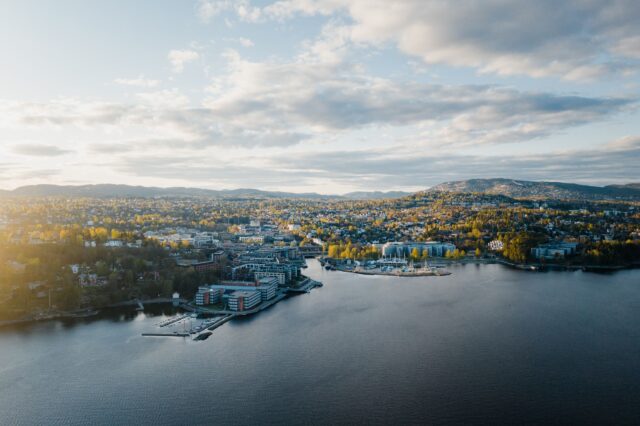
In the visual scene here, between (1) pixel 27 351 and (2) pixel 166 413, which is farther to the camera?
(1) pixel 27 351

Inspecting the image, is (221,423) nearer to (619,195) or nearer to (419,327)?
(419,327)

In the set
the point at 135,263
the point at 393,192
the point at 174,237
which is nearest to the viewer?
the point at 135,263

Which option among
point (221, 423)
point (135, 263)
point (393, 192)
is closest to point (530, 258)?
point (135, 263)

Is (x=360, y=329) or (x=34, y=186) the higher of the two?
(x=34, y=186)

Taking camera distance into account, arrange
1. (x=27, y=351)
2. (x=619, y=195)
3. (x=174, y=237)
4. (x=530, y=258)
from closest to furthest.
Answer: (x=27, y=351), (x=530, y=258), (x=174, y=237), (x=619, y=195)

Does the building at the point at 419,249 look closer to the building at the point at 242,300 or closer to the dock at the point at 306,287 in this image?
the dock at the point at 306,287

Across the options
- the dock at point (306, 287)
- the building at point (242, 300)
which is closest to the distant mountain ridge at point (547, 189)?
the dock at point (306, 287)

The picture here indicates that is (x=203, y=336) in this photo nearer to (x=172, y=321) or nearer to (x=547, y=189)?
(x=172, y=321)
